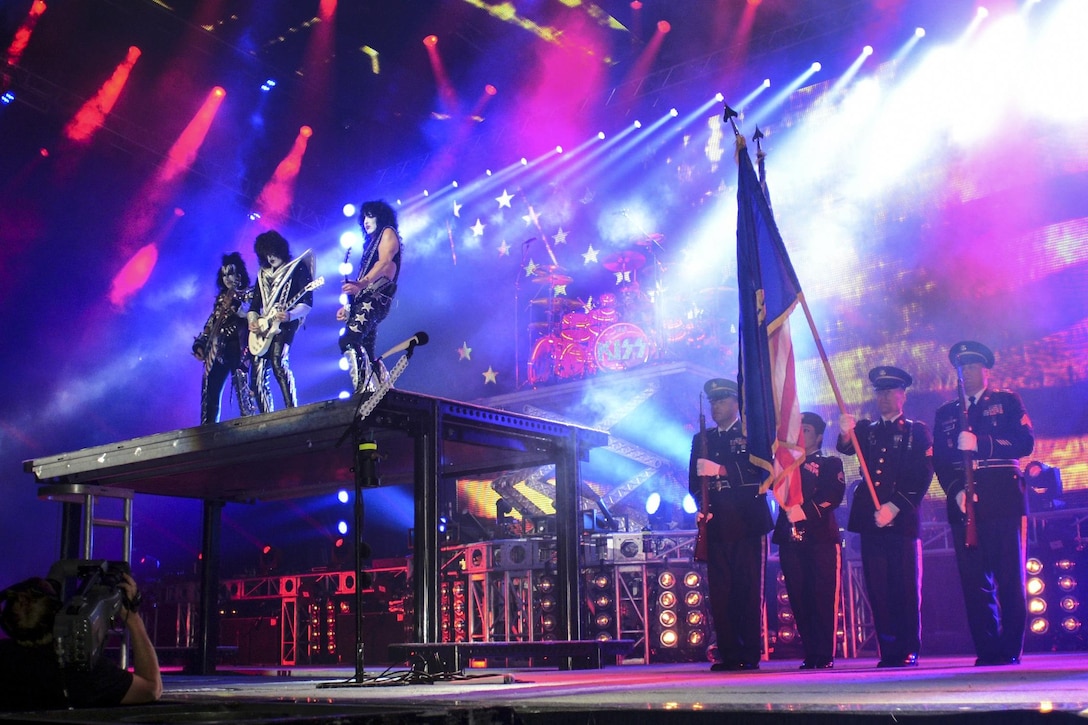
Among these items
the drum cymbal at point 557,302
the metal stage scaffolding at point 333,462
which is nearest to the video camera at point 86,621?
the metal stage scaffolding at point 333,462

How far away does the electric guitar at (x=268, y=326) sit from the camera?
826 centimetres

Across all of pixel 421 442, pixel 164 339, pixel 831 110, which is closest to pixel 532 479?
pixel 164 339

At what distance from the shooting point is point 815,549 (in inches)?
271

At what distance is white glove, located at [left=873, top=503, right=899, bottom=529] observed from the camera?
21.5ft

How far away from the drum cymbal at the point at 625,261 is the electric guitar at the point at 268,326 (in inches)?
322

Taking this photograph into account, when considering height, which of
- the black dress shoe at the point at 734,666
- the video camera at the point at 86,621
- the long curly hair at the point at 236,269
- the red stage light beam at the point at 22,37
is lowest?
the black dress shoe at the point at 734,666

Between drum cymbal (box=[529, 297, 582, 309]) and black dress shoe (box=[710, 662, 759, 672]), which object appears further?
drum cymbal (box=[529, 297, 582, 309])

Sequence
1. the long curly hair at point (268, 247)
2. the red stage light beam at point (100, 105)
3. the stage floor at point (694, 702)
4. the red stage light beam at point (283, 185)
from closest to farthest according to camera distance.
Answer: the stage floor at point (694, 702) < the long curly hair at point (268, 247) < the red stage light beam at point (100, 105) < the red stage light beam at point (283, 185)

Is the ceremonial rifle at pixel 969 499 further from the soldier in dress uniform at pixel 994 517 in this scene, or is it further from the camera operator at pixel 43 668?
the camera operator at pixel 43 668

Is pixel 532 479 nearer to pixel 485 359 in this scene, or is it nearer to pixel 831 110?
pixel 485 359

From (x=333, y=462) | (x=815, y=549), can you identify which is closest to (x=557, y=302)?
(x=333, y=462)

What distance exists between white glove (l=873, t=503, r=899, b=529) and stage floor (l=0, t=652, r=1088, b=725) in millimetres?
1001

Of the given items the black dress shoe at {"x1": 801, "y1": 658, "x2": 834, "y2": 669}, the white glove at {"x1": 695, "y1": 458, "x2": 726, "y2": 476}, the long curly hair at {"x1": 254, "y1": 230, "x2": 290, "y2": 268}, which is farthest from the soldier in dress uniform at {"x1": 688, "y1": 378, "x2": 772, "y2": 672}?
the long curly hair at {"x1": 254, "y1": 230, "x2": 290, "y2": 268}

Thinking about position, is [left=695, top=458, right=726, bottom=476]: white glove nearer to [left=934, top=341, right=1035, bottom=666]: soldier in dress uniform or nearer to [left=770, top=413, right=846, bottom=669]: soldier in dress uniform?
[left=770, top=413, right=846, bottom=669]: soldier in dress uniform
